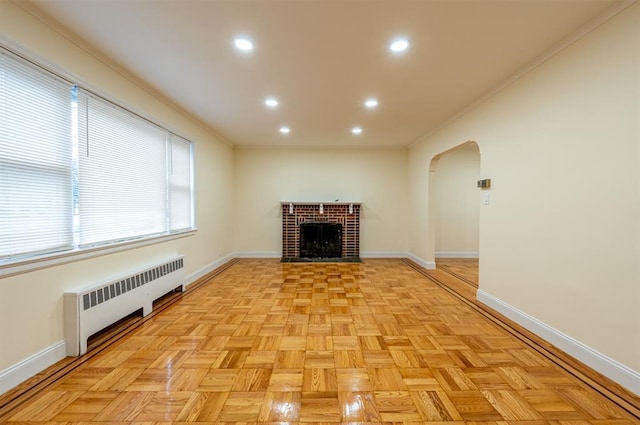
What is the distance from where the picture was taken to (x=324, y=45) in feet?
6.97

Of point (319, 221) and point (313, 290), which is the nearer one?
point (313, 290)

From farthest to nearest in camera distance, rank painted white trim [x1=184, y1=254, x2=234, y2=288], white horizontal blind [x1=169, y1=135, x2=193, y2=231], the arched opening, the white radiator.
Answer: the arched opening, painted white trim [x1=184, y1=254, x2=234, y2=288], white horizontal blind [x1=169, y1=135, x2=193, y2=231], the white radiator

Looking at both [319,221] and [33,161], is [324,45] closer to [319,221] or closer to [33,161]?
[33,161]

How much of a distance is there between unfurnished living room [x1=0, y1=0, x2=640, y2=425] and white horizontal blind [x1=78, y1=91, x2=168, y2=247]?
0.9 inches

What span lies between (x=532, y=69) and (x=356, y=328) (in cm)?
278

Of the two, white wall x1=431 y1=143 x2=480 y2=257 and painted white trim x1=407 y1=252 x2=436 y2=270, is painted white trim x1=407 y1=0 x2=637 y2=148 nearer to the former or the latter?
white wall x1=431 y1=143 x2=480 y2=257

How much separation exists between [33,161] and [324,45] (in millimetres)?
2171

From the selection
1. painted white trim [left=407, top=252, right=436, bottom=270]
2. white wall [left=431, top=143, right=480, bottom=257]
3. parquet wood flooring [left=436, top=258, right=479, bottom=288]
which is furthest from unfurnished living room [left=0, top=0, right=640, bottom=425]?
white wall [left=431, top=143, right=480, bottom=257]

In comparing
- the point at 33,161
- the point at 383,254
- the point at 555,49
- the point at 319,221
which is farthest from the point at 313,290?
the point at 555,49

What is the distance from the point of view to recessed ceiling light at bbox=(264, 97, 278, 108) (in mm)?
3213

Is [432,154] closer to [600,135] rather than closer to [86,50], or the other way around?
[600,135]

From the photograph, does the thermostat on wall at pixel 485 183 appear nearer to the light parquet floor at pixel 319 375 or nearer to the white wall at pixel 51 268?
the light parquet floor at pixel 319 375

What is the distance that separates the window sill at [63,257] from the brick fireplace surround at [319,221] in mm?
3018

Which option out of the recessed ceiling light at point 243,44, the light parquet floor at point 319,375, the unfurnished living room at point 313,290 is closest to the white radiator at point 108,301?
the unfurnished living room at point 313,290
